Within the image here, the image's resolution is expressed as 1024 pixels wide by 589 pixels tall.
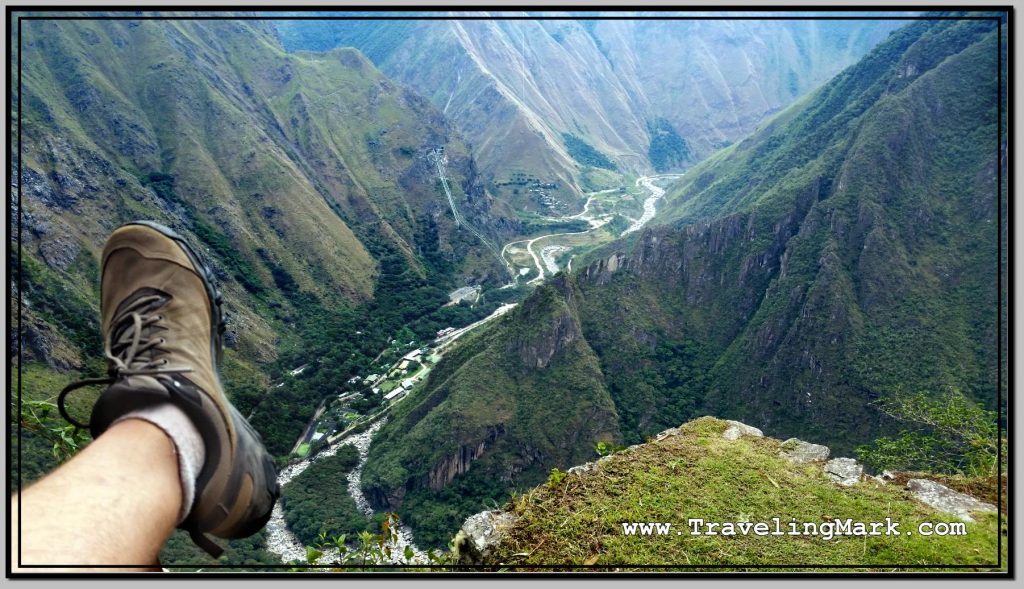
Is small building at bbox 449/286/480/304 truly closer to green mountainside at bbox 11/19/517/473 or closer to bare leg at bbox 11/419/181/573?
green mountainside at bbox 11/19/517/473

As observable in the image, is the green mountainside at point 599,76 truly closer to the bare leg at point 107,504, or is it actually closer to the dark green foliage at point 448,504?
the dark green foliage at point 448,504

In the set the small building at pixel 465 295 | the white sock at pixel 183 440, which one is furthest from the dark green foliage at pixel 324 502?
the small building at pixel 465 295

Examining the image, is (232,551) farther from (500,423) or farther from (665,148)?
(665,148)

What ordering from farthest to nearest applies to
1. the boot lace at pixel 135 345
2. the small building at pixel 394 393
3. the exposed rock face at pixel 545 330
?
the small building at pixel 394 393
the exposed rock face at pixel 545 330
the boot lace at pixel 135 345

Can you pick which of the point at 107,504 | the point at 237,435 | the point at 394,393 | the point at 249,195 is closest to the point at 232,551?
the point at 237,435

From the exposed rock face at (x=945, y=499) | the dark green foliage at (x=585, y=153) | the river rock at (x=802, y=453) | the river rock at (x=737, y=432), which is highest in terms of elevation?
the dark green foliage at (x=585, y=153)
